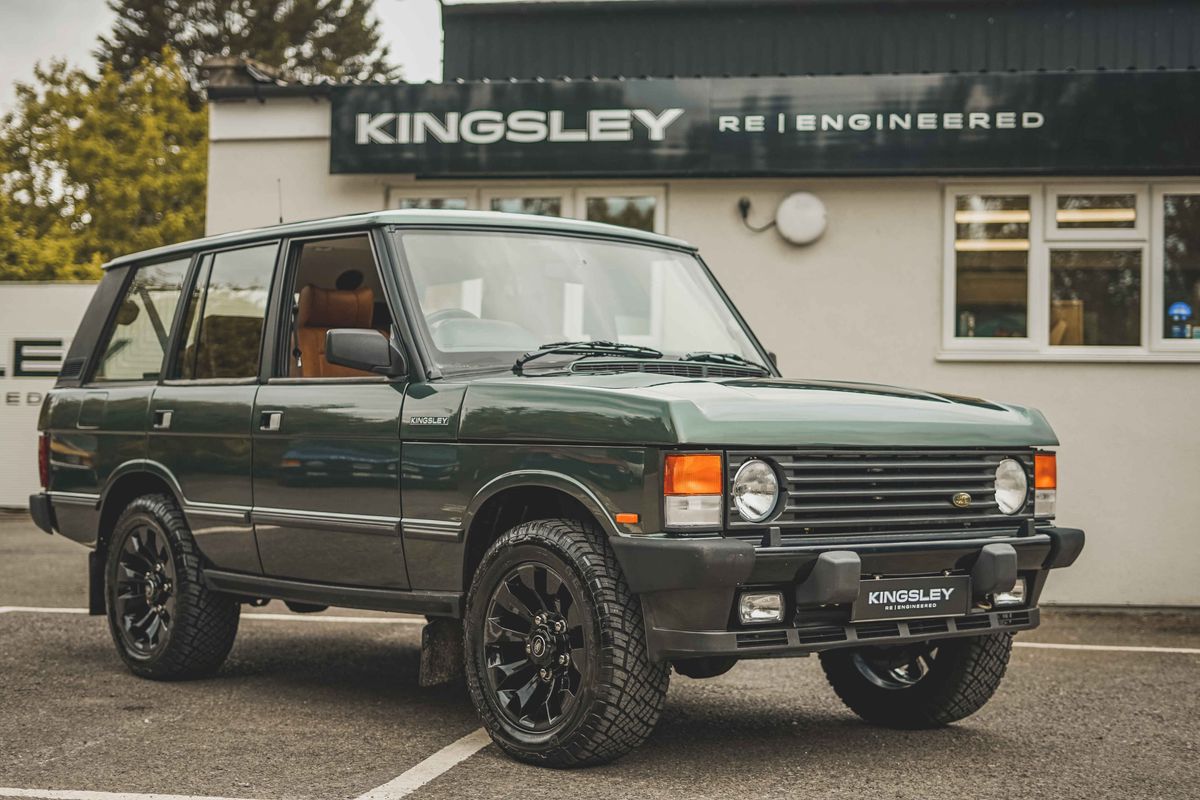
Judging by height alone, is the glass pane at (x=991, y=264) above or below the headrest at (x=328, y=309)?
above

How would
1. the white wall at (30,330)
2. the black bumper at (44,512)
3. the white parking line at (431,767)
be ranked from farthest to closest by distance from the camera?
1. the white wall at (30,330)
2. the black bumper at (44,512)
3. the white parking line at (431,767)

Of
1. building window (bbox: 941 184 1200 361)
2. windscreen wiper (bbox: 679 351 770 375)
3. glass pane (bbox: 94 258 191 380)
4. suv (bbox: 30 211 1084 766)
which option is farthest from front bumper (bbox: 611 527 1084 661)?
building window (bbox: 941 184 1200 361)

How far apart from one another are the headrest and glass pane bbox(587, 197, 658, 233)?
5911 mm

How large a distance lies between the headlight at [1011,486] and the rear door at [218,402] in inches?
124

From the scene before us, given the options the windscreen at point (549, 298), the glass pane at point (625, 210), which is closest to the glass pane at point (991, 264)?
the glass pane at point (625, 210)

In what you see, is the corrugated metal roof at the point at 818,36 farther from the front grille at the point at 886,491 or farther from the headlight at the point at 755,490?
the headlight at the point at 755,490

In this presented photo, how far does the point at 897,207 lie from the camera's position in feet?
40.3

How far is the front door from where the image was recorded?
20.1 feet

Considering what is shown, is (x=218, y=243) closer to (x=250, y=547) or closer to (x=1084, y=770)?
(x=250, y=547)

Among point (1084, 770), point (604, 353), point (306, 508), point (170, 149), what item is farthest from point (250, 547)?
point (170, 149)

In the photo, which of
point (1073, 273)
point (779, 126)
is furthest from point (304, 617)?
point (1073, 273)

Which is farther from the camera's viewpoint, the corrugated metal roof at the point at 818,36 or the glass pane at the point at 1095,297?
the corrugated metal roof at the point at 818,36

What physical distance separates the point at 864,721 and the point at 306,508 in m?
2.50

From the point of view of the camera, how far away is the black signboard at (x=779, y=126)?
11.7 metres
